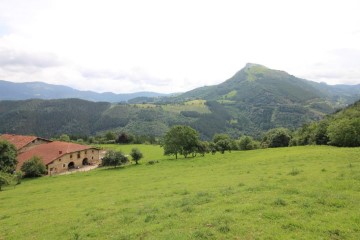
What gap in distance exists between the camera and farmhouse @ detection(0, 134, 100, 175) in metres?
81.9

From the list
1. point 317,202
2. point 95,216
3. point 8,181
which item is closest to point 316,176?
point 317,202

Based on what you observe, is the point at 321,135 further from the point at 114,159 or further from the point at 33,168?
the point at 33,168

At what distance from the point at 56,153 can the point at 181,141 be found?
37450 mm

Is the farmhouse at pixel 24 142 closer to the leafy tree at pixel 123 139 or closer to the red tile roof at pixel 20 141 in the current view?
the red tile roof at pixel 20 141

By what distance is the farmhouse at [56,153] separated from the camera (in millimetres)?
81875

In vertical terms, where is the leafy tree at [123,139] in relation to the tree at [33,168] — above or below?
above

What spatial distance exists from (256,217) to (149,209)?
27.6 ft

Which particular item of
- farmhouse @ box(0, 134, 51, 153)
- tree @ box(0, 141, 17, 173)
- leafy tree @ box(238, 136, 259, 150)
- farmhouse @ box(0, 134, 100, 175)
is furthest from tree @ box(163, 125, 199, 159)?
farmhouse @ box(0, 134, 51, 153)

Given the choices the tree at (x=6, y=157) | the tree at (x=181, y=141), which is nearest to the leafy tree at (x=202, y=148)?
the tree at (x=181, y=141)

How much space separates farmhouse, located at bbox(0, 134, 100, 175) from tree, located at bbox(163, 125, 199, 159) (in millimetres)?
29529

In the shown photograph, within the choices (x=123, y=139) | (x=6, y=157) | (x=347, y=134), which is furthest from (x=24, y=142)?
(x=347, y=134)

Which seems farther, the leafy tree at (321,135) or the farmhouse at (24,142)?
the farmhouse at (24,142)

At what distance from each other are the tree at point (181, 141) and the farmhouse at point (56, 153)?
29.5 meters

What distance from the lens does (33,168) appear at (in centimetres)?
6925
